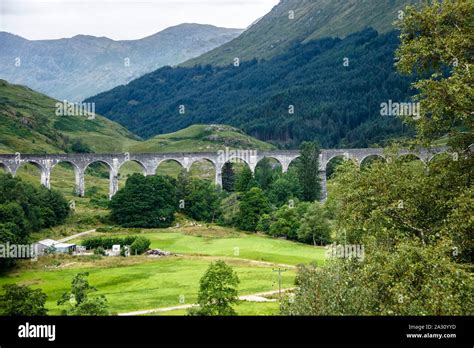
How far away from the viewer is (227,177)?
12125 cm

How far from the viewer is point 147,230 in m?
85.1

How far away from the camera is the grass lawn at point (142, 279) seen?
124 ft

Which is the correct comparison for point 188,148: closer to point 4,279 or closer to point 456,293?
point 4,279

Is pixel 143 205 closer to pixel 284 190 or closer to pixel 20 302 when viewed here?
pixel 284 190

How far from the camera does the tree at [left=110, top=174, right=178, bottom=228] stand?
89.4 metres

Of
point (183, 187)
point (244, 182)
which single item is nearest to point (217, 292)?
point (183, 187)

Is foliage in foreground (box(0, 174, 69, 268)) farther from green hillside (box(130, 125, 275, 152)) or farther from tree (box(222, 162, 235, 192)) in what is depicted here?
green hillside (box(130, 125, 275, 152))

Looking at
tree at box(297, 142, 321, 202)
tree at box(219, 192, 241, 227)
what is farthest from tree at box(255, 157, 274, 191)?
tree at box(219, 192, 241, 227)

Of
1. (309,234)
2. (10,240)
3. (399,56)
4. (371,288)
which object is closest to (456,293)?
(371,288)

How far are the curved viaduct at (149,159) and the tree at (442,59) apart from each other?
72688mm

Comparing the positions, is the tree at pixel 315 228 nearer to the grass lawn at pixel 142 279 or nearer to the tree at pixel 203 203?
the tree at pixel 203 203

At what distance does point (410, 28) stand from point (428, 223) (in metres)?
6.84

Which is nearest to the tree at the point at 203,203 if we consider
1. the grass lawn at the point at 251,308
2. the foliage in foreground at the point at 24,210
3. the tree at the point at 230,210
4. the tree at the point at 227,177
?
the tree at the point at 230,210

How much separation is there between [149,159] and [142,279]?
234 feet
